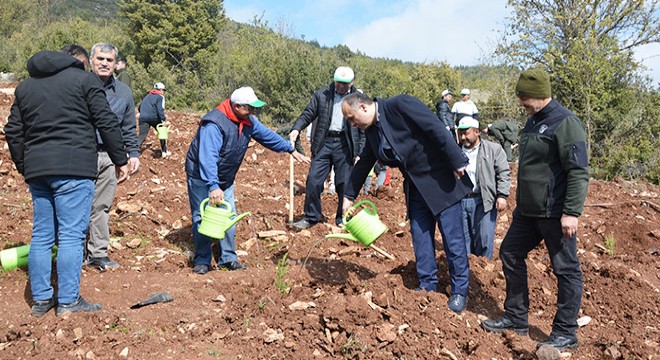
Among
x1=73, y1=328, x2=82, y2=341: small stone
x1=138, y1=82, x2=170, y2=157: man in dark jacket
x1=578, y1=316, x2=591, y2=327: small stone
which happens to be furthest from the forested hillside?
x1=73, y1=328, x2=82, y2=341: small stone

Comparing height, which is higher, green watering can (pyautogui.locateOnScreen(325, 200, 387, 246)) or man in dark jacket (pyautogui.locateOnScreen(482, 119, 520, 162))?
man in dark jacket (pyautogui.locateOnScreen(482, 119, 520, 162))

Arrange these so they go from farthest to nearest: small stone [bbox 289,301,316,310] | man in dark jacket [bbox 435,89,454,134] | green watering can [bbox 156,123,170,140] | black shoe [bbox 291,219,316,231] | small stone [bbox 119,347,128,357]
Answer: green watering can [bbox 156,123,170,140], man in dark jacket [bbox 435,89,454,134], black shoe [bbox 291,219,316,231], small stone [bbox 289,301,316,310], small stone [bbox 119,347,128,357]

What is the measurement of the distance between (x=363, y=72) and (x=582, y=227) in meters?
14.3

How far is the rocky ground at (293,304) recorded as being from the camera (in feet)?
11.0

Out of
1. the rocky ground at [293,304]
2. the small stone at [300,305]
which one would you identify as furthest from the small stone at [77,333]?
the small stone at [300,305]

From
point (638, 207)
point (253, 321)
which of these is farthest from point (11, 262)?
point (638, 207)

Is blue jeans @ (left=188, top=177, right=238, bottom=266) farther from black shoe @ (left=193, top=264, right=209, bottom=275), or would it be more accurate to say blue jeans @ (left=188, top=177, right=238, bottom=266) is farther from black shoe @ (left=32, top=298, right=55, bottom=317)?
black shoe @ (left=32, top=298, right=55, bottom=317)

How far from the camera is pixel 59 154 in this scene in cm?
340

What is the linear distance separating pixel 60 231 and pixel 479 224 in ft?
11.5

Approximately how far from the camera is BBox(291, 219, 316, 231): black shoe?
634 centimetres

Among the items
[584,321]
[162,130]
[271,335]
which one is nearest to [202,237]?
[271,335]

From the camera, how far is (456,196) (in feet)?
12.7

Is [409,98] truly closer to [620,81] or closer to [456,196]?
[456,196]

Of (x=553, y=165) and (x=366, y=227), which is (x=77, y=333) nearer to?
(x=366, y=227)
